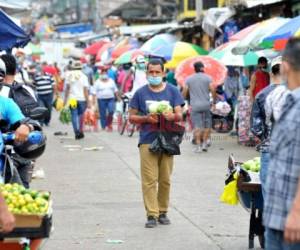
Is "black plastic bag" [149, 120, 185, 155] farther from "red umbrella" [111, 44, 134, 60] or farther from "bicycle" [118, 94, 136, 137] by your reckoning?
"red umbrella" [111, 44, 134, 60]

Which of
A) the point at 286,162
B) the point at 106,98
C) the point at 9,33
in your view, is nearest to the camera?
the point at 286,162

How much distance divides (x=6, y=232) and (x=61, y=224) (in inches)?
179

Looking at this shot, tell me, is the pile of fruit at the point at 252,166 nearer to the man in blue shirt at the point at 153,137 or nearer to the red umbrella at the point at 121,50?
the man in blue shirt at the point at 153,137

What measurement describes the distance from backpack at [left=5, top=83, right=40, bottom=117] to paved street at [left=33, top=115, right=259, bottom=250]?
1327 mm

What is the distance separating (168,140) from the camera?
32.8 ft

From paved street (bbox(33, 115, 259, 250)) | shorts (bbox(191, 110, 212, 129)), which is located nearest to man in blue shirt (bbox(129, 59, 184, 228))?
paved street (bbox(33, 115, 259, 250))

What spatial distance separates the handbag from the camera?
32.7ft

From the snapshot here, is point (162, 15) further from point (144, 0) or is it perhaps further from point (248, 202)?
point (248, 202)

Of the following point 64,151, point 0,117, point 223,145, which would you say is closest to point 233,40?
point 223,145

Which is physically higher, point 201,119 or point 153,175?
point 153,175

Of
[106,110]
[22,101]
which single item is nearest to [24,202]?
[22,101]

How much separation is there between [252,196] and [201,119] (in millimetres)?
9662

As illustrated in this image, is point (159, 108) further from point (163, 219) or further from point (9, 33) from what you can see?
point (9, 33)

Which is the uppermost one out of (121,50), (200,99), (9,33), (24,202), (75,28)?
(9,33)
